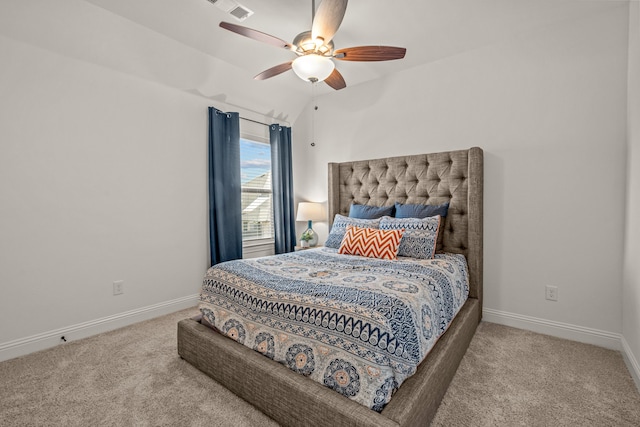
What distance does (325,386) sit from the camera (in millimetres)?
1367

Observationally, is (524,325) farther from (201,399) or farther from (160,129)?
(160,129)

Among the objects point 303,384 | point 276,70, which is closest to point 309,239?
point 276,70

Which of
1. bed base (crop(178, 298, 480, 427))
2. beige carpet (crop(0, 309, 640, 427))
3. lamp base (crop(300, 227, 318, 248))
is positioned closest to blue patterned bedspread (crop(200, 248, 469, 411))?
bed base (crop(178, 298, 480, 427))

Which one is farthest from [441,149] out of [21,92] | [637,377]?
[21,92]

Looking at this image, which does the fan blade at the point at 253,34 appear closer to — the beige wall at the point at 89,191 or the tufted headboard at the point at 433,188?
the beige wall at the point at 89,191

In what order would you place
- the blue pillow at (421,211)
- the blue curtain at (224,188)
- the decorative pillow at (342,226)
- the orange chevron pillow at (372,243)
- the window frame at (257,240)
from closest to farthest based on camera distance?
the orange chevron pillow at (372,243) < the blue pillow at (421,211) < the decorative pillow at (342,226) < the blue curtain at (224,188) < the window frame at (257,240)

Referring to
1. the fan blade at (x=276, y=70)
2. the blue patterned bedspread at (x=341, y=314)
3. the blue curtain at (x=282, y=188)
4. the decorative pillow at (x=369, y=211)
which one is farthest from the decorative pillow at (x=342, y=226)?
the fan blade at (x=276, y=70)

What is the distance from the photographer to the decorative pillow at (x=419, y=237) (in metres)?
2.52

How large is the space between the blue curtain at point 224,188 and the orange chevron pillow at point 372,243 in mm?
1465

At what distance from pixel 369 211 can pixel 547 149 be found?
1646 millimetres

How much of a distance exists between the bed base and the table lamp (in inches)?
77.2

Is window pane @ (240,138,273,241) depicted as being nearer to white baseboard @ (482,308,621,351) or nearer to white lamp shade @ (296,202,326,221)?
white lamp shade @ (296,202,326,221)

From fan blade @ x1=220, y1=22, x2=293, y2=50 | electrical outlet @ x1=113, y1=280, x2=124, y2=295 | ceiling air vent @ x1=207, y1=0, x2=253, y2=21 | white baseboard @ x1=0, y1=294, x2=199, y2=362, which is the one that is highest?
ceiling air vent @ x1=207, y1=0, x2=253, y2=21

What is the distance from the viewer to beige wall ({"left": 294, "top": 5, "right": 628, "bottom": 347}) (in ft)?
7.59
